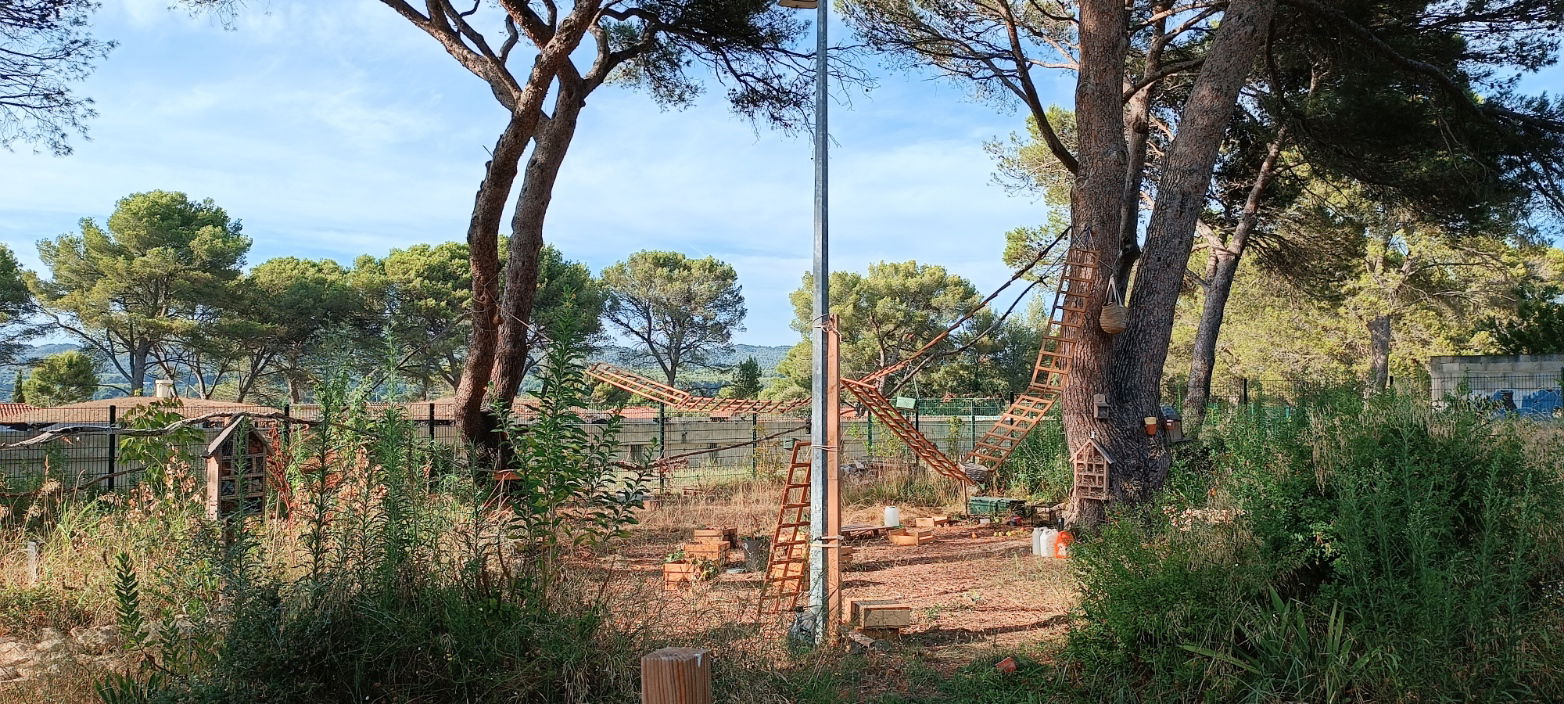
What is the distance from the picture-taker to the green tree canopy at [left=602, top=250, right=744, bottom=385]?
103 ft

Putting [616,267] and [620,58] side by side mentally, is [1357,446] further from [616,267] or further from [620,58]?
[616,267]

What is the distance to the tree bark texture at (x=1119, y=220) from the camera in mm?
6836

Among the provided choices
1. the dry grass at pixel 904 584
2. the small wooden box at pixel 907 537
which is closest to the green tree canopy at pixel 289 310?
the dry grass at pixel 904 584

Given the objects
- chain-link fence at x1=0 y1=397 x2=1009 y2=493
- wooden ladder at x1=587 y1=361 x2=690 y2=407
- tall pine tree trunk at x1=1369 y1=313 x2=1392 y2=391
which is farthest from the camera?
tall pine tree trunk at x1=1369 y1=313 x2=1392 y2=391

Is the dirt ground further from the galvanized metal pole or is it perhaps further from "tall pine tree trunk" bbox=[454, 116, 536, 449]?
"tall pine tree trunk" bbox=[454, 116, 536, 449]

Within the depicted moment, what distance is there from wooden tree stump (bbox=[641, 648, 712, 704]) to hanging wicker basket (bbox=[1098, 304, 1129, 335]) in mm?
5634

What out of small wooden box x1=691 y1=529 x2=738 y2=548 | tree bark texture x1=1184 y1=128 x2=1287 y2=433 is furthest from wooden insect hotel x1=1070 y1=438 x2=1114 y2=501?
tree bark texture x1=1184 y1=128 x2=1287 y2=433

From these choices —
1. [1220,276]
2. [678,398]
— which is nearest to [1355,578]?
[678,398]

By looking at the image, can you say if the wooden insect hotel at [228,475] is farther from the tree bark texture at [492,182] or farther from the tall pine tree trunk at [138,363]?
the tall pine tree trunk at [138,363]

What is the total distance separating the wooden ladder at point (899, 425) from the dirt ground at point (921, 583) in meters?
0.46

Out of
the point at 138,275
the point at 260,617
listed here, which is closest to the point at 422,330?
the point at 138,275

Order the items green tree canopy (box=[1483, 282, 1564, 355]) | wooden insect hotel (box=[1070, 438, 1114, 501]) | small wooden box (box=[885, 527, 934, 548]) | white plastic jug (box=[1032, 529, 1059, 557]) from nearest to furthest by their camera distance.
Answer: white plastic jug (box=[1032, 529, 1059, 557]), wooden insect hotel (box=[1070, 438, 1114, 501]), small wooden box (box=[885, 527, 934, 548]), green tree canopy (box=[1483, 282, 1564, 355])

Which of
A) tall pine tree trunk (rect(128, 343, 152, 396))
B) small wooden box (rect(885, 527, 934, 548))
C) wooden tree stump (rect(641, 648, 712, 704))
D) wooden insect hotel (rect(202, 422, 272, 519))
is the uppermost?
tall pine tree trunk (rect(128, 343, 152, 396))

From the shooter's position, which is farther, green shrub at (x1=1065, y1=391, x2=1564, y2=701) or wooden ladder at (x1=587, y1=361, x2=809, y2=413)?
wooden ladder at (x1=587, y1=361, x2=809, y2=413)
